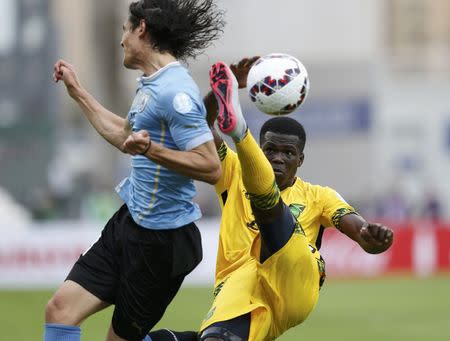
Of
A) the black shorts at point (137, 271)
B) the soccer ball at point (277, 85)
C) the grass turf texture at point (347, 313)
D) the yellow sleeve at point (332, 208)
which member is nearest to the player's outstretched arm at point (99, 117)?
the black shorts at point (137, 271)

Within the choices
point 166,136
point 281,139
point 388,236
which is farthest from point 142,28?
point 388,236

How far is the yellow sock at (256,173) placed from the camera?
7039mm

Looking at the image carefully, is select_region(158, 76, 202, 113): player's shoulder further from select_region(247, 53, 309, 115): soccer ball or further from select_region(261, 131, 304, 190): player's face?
select_region(261, 131, 304, 190): player's face

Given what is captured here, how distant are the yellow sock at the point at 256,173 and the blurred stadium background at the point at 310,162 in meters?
1.74

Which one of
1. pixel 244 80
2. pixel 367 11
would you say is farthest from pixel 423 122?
pixel 244 80

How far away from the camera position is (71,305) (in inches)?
277

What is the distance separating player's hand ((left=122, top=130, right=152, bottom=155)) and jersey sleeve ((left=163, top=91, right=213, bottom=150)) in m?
0.33

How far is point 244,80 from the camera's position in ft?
26.4

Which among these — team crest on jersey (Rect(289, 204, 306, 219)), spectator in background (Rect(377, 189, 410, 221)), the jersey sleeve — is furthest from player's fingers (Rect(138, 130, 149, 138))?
spectator in background (Rect(377, 189, 410, 221))

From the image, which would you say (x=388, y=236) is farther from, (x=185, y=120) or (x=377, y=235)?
(x=185, y=120)

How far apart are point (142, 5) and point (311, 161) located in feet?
90.8

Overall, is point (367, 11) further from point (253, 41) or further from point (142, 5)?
point (142, 5)

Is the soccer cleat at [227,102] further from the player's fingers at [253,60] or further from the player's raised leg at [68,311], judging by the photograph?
the player's raised leg at [68,311]

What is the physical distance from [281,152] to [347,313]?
8946 mm
